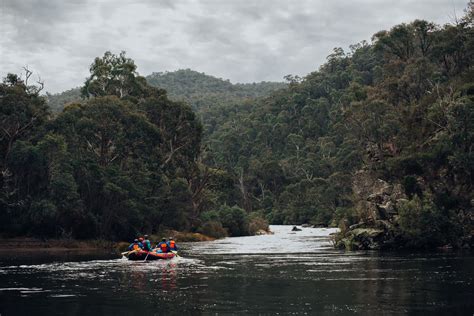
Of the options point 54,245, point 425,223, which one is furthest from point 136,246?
point 425,223

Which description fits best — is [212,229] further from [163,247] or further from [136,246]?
[136,246]

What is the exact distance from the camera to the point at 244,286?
101 ft

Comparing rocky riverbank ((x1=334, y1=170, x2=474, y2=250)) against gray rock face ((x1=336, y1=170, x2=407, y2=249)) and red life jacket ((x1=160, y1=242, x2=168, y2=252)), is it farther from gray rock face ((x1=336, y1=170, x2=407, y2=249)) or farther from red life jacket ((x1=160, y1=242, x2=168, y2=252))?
red life jacket ((x1=160, y1=242, x2=168, y2=252))

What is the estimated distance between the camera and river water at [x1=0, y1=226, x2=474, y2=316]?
23.9 metres

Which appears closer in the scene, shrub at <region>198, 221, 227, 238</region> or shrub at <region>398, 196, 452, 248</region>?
shrub at <region>398, 196, 452, 248</region>

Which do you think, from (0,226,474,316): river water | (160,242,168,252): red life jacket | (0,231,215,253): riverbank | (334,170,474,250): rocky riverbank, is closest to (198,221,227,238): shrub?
(0,231,215,253): riverbank

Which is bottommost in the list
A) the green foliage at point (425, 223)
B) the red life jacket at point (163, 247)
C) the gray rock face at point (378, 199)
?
the red life jacket at point (163, 247)

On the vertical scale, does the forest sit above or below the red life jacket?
above

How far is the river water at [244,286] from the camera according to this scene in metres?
23.9

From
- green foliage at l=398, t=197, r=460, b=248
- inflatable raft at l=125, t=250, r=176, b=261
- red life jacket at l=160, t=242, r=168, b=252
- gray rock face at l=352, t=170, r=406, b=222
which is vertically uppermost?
gray rock face at l=352, t=170, r=406, b=222

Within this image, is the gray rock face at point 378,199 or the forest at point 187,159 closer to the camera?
the forest at point 187,159

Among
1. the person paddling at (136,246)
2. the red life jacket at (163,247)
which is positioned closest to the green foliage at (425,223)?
the red life jacket at (163,247)

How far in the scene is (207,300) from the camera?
26.1 meters

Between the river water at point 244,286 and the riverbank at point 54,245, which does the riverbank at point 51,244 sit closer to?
the riverbank at point 54,245
